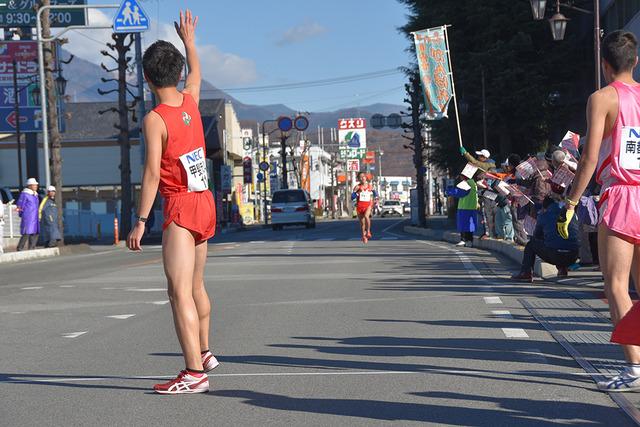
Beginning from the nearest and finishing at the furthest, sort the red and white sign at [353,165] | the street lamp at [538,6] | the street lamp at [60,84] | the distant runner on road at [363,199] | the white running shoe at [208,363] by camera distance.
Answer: the white running shoe at [208,363]
the street lamp at [538,6]
the distant runner on road at [363,199]
the street lamp at [60,84]
the red and white sign at [353,165]

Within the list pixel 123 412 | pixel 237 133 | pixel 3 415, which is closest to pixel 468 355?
pixel 123 412

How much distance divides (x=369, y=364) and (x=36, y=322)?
15.3ft

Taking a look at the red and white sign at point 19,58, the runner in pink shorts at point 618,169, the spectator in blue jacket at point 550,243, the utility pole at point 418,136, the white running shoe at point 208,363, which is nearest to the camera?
the runner in pink shorts at point 618,169

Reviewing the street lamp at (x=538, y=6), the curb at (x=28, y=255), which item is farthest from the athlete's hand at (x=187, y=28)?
the curb at (x=28, y=255)

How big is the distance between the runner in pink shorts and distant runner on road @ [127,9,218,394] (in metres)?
2.29

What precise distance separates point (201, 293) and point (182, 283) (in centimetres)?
40

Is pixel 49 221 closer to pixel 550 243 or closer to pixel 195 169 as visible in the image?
pixel 550 243

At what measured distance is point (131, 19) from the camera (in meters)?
36.0

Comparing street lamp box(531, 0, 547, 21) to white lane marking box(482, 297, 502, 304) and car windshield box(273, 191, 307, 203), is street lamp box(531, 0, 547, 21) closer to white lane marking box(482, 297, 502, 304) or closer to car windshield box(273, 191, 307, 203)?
white lane marking box(482, 297, 502, 304)

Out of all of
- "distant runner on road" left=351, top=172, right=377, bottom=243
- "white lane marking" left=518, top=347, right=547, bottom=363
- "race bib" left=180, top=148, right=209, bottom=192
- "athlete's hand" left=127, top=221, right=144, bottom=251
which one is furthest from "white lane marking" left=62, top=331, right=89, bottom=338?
"distant runner on road" left=351, top=172, right=377, bottom=243

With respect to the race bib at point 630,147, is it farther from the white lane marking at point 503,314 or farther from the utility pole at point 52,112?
the utility pole at point 52,112

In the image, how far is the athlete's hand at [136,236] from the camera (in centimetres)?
661

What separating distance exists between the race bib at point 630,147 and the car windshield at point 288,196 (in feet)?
154

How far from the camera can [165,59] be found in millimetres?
6629
